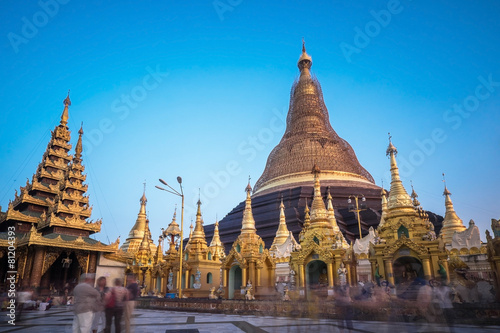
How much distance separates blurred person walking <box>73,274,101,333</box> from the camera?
21.1ft

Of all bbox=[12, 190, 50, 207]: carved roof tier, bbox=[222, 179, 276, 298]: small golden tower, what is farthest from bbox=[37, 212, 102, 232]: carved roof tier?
bbox=[222, 179, 276, 298]: small golden tower

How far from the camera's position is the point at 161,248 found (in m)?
36.8

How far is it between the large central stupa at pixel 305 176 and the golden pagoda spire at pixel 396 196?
453 inches

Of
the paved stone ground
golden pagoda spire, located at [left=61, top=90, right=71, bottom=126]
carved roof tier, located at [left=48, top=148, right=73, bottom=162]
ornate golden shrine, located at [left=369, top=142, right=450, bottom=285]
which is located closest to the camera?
the paved stone ground

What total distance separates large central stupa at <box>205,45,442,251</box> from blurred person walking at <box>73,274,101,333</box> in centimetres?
2870

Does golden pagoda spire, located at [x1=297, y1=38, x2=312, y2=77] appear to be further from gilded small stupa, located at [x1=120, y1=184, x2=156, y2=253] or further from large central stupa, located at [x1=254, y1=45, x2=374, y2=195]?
gilded small stupa, located at [x1=120, y1=184, x2=156, y2=253]

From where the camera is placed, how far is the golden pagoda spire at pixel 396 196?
20.0m

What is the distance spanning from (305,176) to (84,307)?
3948cm

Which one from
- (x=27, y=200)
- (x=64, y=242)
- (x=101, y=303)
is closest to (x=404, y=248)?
(x=101, y=303)

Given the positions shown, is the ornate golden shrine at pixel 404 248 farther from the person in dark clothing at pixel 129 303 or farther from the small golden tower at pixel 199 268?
the person in dark clothing at pixel 129 303

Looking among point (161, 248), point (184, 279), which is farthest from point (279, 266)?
point (161, 248)

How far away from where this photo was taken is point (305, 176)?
146ft

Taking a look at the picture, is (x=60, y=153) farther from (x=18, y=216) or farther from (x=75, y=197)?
(x=18, y=216)

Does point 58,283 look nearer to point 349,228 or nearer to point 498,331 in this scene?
point 349,228
